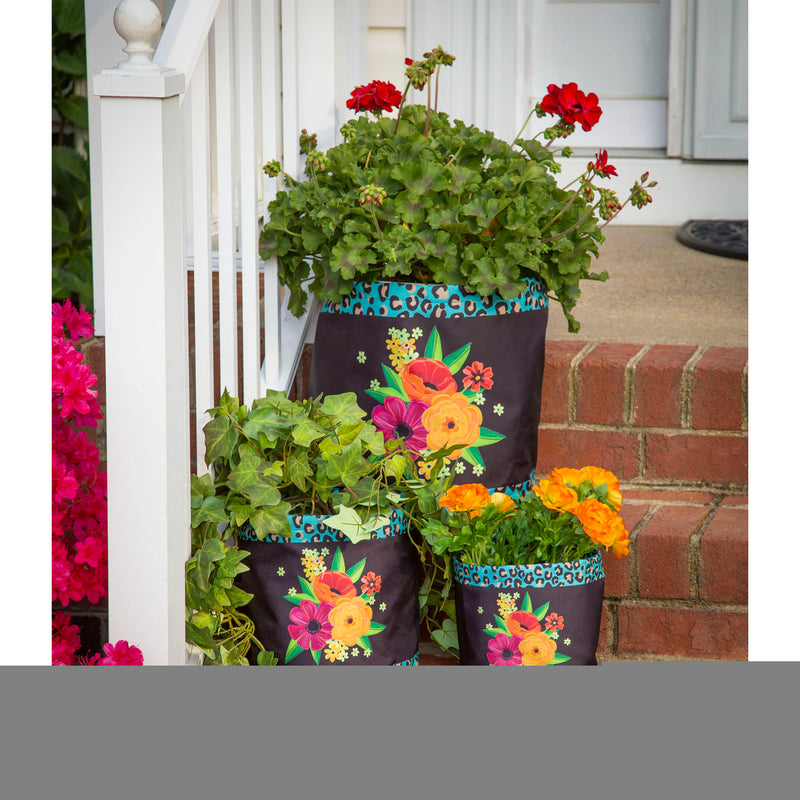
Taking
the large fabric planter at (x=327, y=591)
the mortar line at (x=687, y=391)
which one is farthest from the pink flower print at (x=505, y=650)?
the mortar line at (x=687, y=391)

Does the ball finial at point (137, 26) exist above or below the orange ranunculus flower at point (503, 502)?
above

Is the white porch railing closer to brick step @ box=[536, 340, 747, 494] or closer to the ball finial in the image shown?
the ball finial

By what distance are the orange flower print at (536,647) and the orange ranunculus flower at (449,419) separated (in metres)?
0.34

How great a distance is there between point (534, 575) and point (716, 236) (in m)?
1.76

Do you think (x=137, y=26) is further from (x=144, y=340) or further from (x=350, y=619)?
(x=350, y=619)

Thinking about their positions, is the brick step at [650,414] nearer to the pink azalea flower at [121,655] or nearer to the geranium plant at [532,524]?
the geranium plant at [532,524]

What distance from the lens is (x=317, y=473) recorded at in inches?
64.1

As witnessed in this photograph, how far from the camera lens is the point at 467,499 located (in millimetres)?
Result: 1653

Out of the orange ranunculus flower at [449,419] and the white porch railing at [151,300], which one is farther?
the orange ranunculus flower at [449,419]

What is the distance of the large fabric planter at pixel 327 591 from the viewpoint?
1625 mm

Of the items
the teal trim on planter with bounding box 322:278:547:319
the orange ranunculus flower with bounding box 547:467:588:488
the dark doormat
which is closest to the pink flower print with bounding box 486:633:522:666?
the orange ranunculus flower with bounding box 547:467:588:488
